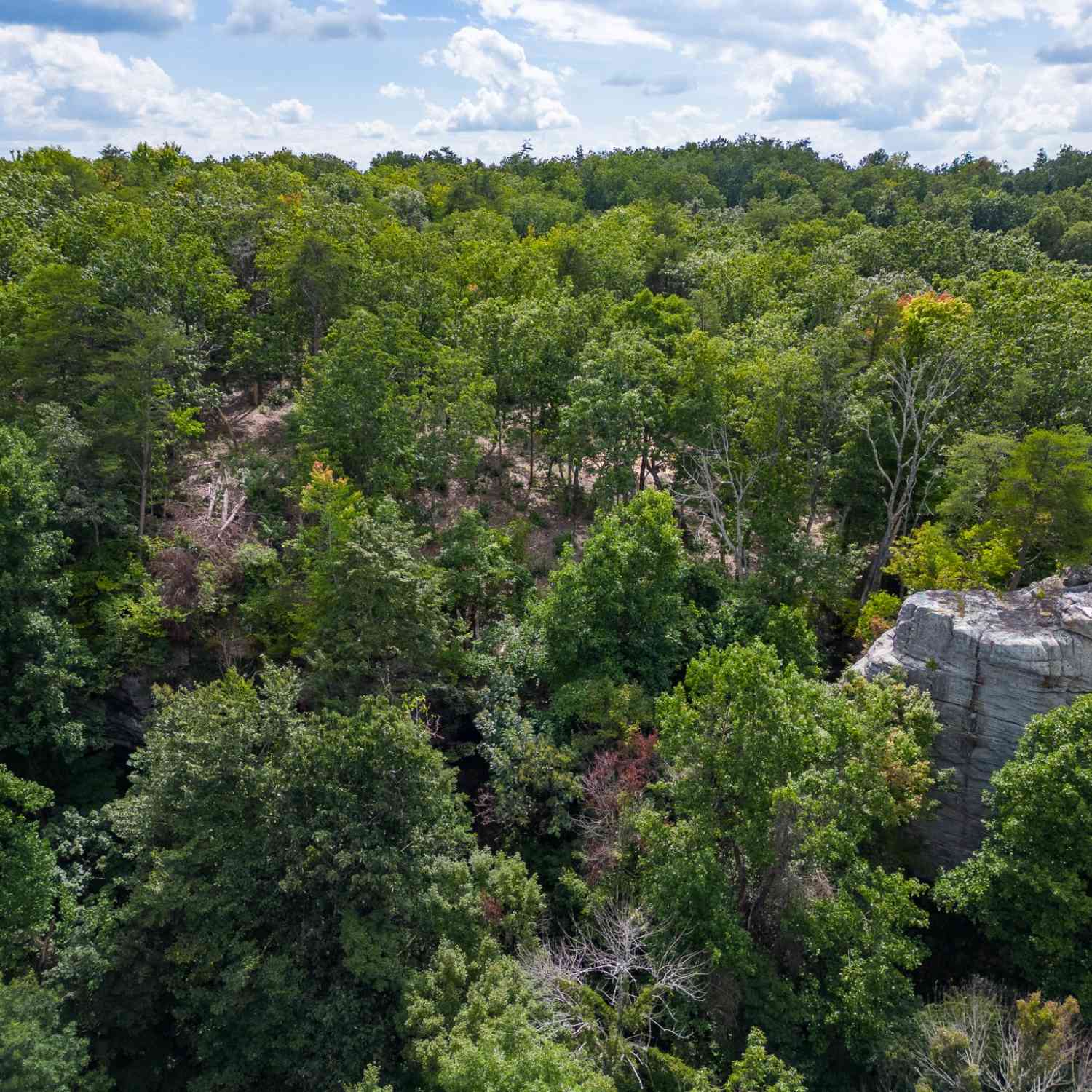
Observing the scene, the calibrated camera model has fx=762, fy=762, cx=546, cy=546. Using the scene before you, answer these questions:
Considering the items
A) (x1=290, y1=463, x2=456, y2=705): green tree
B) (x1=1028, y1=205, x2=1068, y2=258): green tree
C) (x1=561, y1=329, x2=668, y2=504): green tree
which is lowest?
(x1=290, y1=463, x2=456, y2=705): green tree

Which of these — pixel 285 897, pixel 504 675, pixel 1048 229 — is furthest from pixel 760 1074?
pixel 1048 229

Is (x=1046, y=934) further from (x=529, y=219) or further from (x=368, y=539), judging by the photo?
(x=529, y=219)

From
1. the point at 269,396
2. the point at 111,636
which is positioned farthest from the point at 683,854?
the point at 269,396

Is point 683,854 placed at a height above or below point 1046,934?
above

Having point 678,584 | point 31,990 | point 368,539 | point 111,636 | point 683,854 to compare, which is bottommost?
point 31,990

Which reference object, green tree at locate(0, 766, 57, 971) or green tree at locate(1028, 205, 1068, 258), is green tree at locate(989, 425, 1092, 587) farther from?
green tree at locate(1028, 205, 1068, 258)

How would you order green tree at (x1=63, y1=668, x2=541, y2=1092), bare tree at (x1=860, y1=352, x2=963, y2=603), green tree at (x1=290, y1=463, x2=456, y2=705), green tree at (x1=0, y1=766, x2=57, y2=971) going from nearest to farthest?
green tree at (x1=63, y1=668, x2=541, y2=1092) < green tree at (x1=0, y1=766, x2=57, y2=971) < green tree at (x1=290, y1=463, x2=456, y2=705) < bare tree at (x1=860, y1=352, x2=963, y2=603)

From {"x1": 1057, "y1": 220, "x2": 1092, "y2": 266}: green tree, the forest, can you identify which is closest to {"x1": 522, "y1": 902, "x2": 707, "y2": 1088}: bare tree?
the forest
